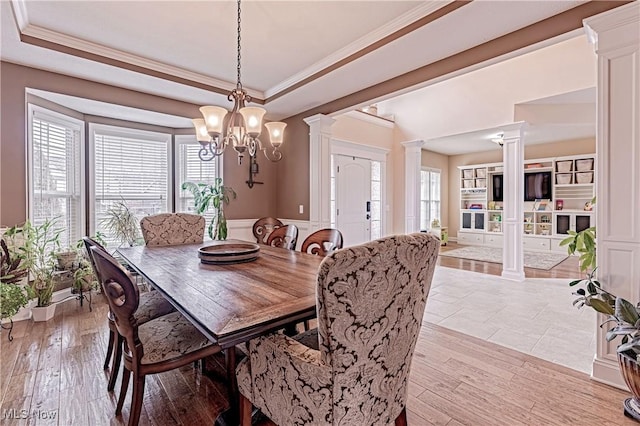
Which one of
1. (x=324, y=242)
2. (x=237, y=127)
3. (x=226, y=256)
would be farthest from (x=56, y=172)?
(x=324, y=242)

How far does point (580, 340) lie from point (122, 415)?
141 inches

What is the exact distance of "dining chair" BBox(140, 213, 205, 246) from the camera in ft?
9.99

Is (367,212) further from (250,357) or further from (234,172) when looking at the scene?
(250,357)

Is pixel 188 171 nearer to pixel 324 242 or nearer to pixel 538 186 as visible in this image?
pixel 324 242

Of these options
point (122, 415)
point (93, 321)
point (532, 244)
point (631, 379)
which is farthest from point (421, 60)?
point (532, 244)

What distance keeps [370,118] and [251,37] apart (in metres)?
3.52

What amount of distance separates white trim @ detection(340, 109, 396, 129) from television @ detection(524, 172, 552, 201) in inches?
159

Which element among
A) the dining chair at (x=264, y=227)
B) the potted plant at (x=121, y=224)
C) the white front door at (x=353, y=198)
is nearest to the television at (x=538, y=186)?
the white front door at (x=353, y=198)

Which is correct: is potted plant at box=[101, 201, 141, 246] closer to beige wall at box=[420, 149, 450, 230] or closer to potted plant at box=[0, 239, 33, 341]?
potted plant at box=[0, 239, 33, 341]

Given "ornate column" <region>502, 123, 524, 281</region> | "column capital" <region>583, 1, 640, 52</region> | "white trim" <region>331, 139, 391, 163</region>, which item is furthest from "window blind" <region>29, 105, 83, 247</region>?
"ornate column" <region>502, 123, 524, 281</region>

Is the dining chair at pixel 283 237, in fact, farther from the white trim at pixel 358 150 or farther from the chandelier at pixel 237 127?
the white trim at pixel 358 150

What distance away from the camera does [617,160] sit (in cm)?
194

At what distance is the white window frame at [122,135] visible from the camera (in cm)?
398

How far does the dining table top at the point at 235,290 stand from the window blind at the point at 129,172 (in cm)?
212
